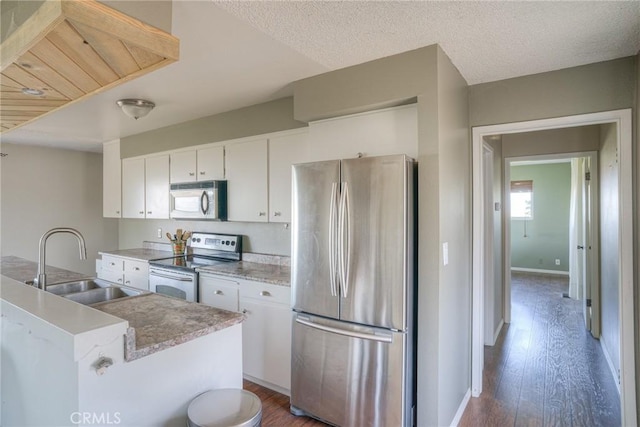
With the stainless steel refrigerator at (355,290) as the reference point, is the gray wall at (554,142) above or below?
above

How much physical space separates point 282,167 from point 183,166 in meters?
1.50

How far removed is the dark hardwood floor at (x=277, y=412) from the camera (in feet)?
7.75

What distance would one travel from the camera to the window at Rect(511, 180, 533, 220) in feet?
25.9

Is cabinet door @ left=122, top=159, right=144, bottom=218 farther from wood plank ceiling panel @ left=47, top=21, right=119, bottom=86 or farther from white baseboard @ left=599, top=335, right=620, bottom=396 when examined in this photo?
white baseboard @ left=599, top=335, right=620, bottom=396

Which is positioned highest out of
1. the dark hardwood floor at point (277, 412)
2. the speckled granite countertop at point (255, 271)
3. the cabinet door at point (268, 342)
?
the speckled granite countertop at point (255, 271)

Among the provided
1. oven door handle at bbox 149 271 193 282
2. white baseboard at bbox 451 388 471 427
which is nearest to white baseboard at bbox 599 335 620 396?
white baseboard at bbox 451 388 471 427

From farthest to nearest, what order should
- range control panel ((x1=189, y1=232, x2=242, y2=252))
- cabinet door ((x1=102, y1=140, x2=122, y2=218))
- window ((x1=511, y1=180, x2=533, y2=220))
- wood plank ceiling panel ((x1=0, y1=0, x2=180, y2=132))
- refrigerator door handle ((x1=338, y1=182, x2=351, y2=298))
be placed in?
window ((x1=511, y1=180, x2=533, y2=220)) < cabinet door ((x1=102, y1=140, x2=122, y2=218)) < range control panel ((x1=189, y1=232, x2=242, y2=252)) < refrigerator door handle ((x1=338, y1=182, x2=351, y2=298)) < wood plank ceiling panel ((x1=0, y1=0, x2=180, y2=132))

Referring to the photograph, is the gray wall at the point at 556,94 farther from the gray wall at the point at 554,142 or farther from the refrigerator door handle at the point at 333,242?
the gray wall at the point at 554,142

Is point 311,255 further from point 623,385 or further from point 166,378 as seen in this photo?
point 623,385

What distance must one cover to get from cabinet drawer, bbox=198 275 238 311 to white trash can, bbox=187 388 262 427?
55.4 inches

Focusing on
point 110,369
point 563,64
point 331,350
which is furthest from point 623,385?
point 110,369

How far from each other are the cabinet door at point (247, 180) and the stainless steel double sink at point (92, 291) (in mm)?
1338

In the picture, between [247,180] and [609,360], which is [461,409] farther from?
[247,180]

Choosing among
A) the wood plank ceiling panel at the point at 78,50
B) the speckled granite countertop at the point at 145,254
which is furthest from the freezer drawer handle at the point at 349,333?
the speckled granite countertop at the point at 145,254
